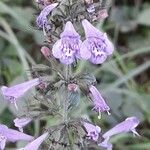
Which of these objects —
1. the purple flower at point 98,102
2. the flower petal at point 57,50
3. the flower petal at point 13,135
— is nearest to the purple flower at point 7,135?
the flower petal at point 13,135

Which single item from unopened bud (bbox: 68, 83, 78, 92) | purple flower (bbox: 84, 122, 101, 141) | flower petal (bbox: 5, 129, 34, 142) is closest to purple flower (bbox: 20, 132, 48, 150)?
flower petal (bbox: 5, 129, 34, 142)

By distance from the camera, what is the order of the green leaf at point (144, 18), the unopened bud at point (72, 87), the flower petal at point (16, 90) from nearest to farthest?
1. the unopened bud at point (72, 87)
2. the flower petal at point (16, 90)
3. the green leaf at point (144, 18)

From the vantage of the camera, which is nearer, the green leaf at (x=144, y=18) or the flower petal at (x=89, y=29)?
the flower petal at (x=89, y=29)

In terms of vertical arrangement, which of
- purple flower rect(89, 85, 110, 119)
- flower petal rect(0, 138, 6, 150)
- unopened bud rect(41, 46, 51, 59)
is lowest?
flower petal rect(0, 138, 6, 150)

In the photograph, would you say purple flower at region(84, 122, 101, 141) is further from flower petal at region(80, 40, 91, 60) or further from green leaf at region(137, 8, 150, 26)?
green leaf at region(137, 8, 150, 26)

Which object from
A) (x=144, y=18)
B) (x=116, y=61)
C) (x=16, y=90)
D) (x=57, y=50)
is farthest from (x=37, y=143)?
(x=144, y=18)

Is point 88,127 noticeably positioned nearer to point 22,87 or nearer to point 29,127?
point 22,87

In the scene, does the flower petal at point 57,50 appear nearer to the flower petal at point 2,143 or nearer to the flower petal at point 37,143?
the flower petal at point 37,143
